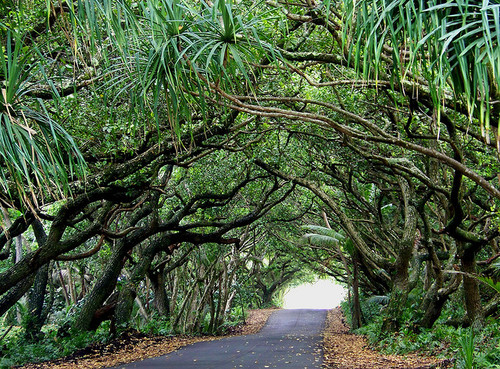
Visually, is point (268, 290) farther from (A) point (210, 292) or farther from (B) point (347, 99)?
(B) point (347, 99)

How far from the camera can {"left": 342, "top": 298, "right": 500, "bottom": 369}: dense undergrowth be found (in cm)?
607

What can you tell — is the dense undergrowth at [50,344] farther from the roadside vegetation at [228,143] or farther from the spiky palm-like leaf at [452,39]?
the spiky palm-like leaf at [452,39]

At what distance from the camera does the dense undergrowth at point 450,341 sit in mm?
6070

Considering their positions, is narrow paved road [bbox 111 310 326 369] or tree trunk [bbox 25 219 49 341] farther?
tree trunk [bbox 25 219 49 341]

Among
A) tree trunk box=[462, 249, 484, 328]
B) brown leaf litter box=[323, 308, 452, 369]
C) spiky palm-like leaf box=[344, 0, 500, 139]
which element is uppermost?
spiky palm-like leaf box=[344, 0, 500, 139]

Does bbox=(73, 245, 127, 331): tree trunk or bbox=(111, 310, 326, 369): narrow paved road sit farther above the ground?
bbox=(73, 245, 127, 331): tree trunk

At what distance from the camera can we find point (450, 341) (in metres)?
8.73

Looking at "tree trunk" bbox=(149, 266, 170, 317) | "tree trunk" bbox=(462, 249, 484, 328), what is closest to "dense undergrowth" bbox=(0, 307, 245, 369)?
"tree trunk" bbox=(149, 266, 170, 317)

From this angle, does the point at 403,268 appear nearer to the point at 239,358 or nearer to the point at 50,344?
the point at 239,358

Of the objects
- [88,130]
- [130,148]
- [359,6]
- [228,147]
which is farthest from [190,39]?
[228,147]

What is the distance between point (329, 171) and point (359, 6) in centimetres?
1010

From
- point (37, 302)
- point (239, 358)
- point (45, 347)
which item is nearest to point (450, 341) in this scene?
point (239, 358)

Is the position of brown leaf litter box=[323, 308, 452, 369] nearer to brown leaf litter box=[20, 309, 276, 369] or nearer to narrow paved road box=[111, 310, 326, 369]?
narrow paved road box=[111, 310, 326, 369]

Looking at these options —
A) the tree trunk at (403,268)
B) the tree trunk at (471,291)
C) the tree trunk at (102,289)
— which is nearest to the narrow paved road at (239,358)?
the tree trunk at (403,268)
